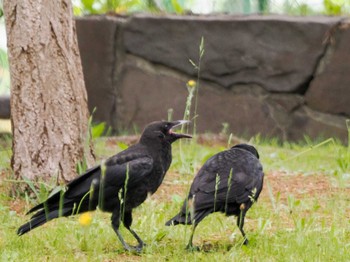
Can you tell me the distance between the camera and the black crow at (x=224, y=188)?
4.30m

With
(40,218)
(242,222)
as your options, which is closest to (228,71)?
(242,222)

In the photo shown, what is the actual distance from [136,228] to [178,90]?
167 inches

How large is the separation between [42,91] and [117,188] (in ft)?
4.85

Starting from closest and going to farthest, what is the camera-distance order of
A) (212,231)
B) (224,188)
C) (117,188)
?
(224,188), (117,188), (212,231)

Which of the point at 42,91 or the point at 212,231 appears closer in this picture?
the point at 212,231

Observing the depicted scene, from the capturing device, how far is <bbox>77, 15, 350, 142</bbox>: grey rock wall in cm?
885

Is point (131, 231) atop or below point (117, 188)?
below

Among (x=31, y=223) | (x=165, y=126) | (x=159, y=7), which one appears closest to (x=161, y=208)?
(x=165, y=126)

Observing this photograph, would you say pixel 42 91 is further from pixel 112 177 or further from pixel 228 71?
pixel 228 71

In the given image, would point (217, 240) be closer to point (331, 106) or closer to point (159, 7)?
point (331, 106)

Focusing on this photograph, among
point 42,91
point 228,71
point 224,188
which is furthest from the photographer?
point 228,71

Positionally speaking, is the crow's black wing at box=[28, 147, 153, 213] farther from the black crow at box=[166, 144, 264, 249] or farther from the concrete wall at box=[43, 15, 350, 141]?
the concrete wall at box=[43, 15, 350, 141]

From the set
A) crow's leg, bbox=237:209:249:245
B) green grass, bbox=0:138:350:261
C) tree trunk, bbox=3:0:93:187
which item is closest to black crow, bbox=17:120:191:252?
green grass, bbox=0:138:350:261

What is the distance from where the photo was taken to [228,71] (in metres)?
9.06
